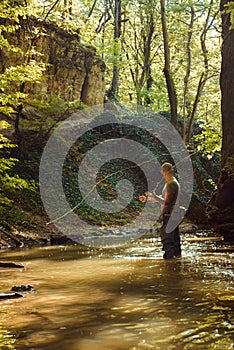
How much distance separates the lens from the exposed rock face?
20.1m

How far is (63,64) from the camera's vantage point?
74.2 ft

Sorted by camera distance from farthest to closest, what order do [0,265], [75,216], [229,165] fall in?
[75,216], [229,165], [0,265]

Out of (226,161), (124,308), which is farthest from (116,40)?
(124,308)

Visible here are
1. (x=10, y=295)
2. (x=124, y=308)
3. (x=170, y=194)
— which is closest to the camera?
(x=124, y=308)

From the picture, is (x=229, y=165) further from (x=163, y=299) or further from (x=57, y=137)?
(x=57, y=137)

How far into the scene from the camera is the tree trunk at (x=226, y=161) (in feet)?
32.9

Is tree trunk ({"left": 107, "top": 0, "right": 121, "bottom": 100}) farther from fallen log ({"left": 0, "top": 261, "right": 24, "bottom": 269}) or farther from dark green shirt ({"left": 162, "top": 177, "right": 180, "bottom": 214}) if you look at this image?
fallen log ({"left": 0, "top": 261, "right": 24, "bottom": 269})

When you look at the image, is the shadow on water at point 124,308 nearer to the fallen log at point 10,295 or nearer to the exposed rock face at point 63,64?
the fallen log at point 10,295

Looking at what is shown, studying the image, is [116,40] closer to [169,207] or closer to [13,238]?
[13,238]

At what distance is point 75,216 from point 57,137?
5371 millimetres

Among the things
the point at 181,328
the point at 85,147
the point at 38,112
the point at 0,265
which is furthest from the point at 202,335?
the point at 85,147

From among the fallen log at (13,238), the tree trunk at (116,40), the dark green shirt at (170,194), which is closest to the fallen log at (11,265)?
the dark green shirt at (170,194)

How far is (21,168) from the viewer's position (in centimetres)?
1920

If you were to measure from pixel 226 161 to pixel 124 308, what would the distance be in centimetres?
707
